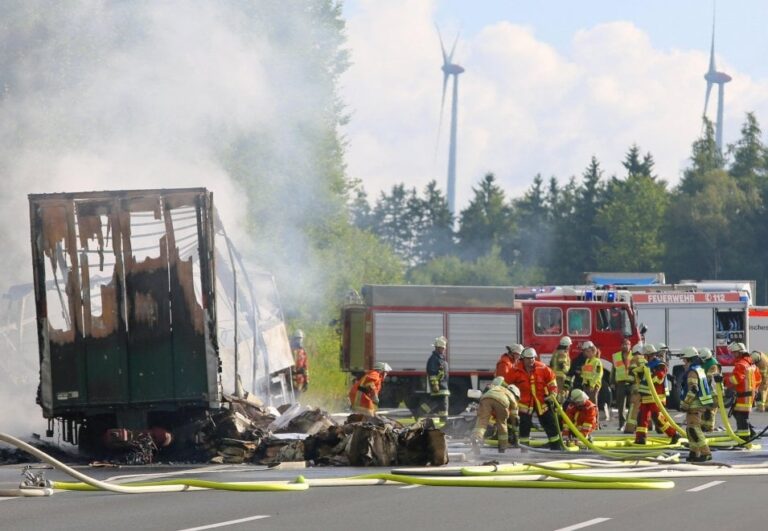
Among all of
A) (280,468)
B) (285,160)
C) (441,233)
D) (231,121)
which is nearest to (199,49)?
(231,121)

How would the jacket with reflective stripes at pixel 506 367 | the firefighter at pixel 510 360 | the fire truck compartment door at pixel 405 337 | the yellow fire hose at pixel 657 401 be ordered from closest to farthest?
the yellow fire hose at pixel 657 401 → the jacket with reflective stripes at pixel 506 367 → the firefighter at pixel 510 360 → the fire truck compartment door at pixel 405 337

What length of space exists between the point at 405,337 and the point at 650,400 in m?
10.2

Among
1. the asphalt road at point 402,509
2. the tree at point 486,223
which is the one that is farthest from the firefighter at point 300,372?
the tree at point 486,223

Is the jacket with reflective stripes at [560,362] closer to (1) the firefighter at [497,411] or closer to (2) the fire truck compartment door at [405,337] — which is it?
(2) the fire truck compartment door at [405,337]

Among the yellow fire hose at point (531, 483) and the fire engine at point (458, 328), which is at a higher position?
the fire engine at point (458, 328)

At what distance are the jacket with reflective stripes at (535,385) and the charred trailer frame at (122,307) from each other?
4.82m

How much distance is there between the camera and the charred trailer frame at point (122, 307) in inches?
648

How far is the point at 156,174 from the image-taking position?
27.0m

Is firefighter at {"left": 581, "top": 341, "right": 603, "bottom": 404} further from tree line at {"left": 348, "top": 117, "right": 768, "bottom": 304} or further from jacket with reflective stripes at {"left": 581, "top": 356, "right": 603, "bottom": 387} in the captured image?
tree line at {"left": 348, "top": 117, "right": 768, "bottom": 304}

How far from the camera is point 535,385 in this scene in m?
19.6

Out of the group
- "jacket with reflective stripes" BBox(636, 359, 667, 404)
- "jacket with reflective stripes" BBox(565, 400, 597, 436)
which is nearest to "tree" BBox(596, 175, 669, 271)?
"jacket with reflective stripes" BBox(636, 359, 667, 404)

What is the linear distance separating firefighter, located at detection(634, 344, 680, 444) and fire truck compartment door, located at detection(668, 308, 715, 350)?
1349cm

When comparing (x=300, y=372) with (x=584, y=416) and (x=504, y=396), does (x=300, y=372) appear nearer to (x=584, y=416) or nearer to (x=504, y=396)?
(x=584, y=416)

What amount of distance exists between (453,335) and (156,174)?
6893 millimetres
